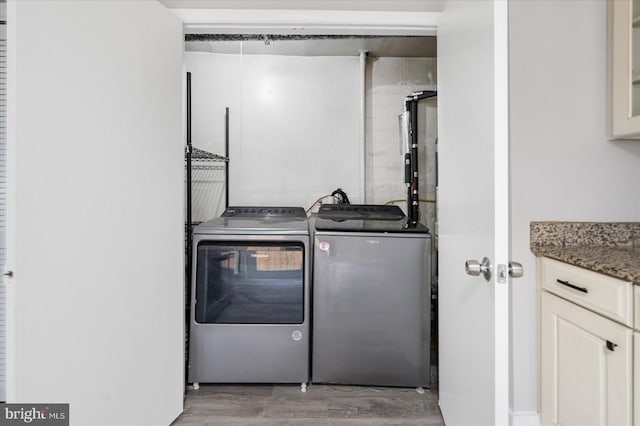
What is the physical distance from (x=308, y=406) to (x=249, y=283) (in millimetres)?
721

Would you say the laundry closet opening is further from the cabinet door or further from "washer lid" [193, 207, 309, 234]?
the cabinet door

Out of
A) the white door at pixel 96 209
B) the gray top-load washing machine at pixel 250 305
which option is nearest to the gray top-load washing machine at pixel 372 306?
the gray top-load washing machine at pixel 250 305

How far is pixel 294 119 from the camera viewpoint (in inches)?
115

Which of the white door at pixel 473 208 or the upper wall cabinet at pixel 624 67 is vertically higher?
the upper wall cabinet at pixel 624 67

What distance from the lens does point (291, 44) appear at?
A: 106 inches

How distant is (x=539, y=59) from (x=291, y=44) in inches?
70.9

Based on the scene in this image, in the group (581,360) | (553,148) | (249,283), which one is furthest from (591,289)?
(249,283)

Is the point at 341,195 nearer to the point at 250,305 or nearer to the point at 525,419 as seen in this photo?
the point at 250,305

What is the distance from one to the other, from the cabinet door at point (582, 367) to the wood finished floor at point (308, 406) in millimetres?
548

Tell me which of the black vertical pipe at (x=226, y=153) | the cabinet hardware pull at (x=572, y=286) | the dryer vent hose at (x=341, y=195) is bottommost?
the cabinet hardware pull at (x=572, y=286)

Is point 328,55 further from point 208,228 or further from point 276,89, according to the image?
point 208,228

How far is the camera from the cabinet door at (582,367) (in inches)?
42.9

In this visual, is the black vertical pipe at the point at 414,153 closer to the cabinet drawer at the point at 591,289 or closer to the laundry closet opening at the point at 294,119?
the laundry closet opening at the point at 294,119

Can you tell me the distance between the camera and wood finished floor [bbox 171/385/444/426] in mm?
1681
